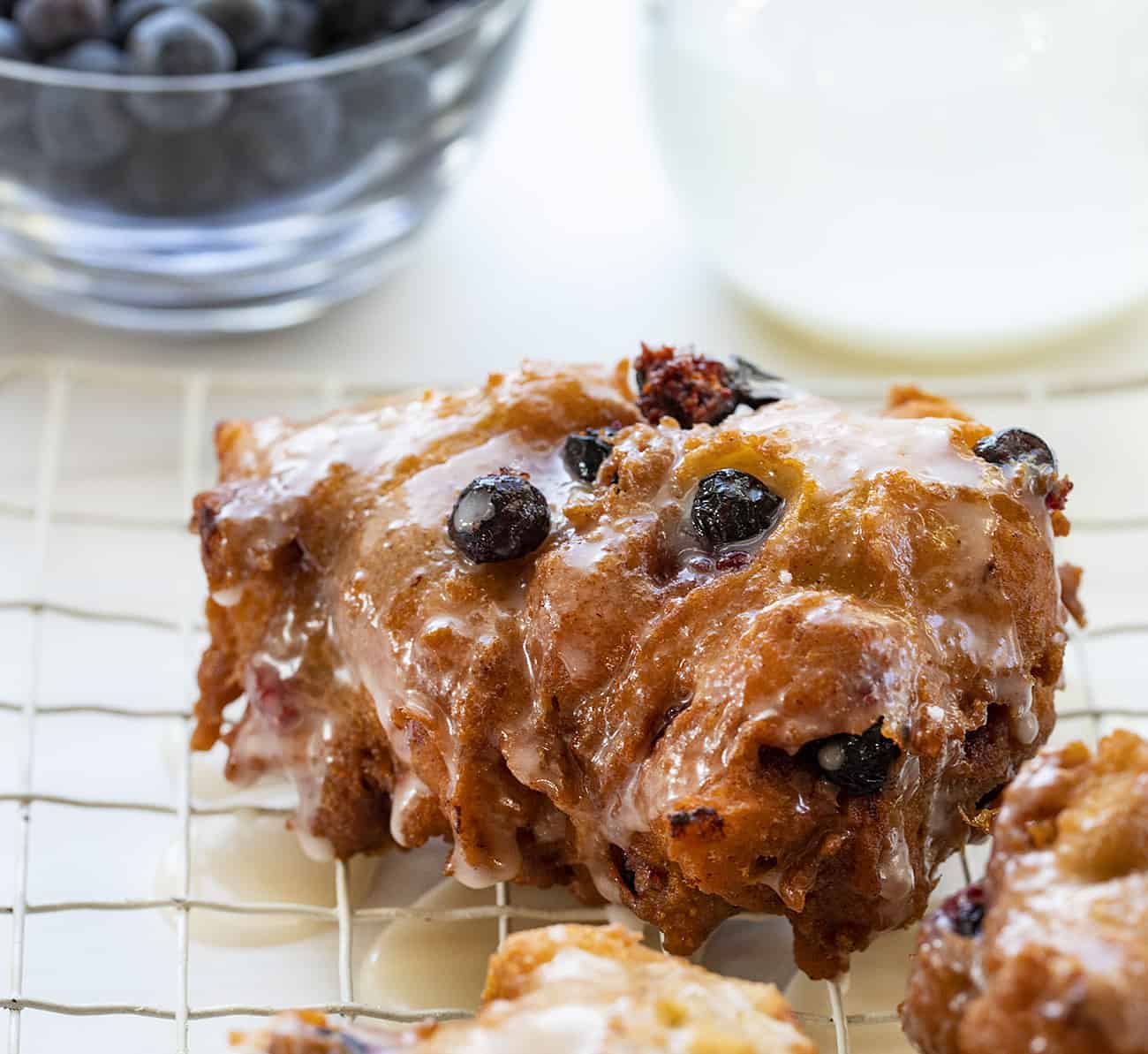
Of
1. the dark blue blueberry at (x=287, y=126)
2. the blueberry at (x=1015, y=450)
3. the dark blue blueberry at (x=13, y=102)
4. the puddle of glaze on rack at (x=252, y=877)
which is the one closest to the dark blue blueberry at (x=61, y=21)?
the dark blue blueberry at (x=13, y=102)

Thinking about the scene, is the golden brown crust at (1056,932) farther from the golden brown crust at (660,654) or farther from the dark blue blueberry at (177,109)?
the dark blue blueberry at (177,109)

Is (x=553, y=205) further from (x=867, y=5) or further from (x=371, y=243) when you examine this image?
(x=867, y=5)

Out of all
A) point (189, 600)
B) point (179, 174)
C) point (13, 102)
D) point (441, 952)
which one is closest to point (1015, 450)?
point (441, 952)

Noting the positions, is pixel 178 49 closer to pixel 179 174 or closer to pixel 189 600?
pixel 179 174

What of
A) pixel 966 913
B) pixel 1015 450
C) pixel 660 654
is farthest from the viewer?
pixel 1015 450

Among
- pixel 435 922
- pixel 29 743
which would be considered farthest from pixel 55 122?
pixel 435 922

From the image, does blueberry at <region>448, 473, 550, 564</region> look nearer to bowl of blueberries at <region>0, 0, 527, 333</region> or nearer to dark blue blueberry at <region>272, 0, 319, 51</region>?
bowl of blueberries at <region>0, 0, 527, 333</region>
